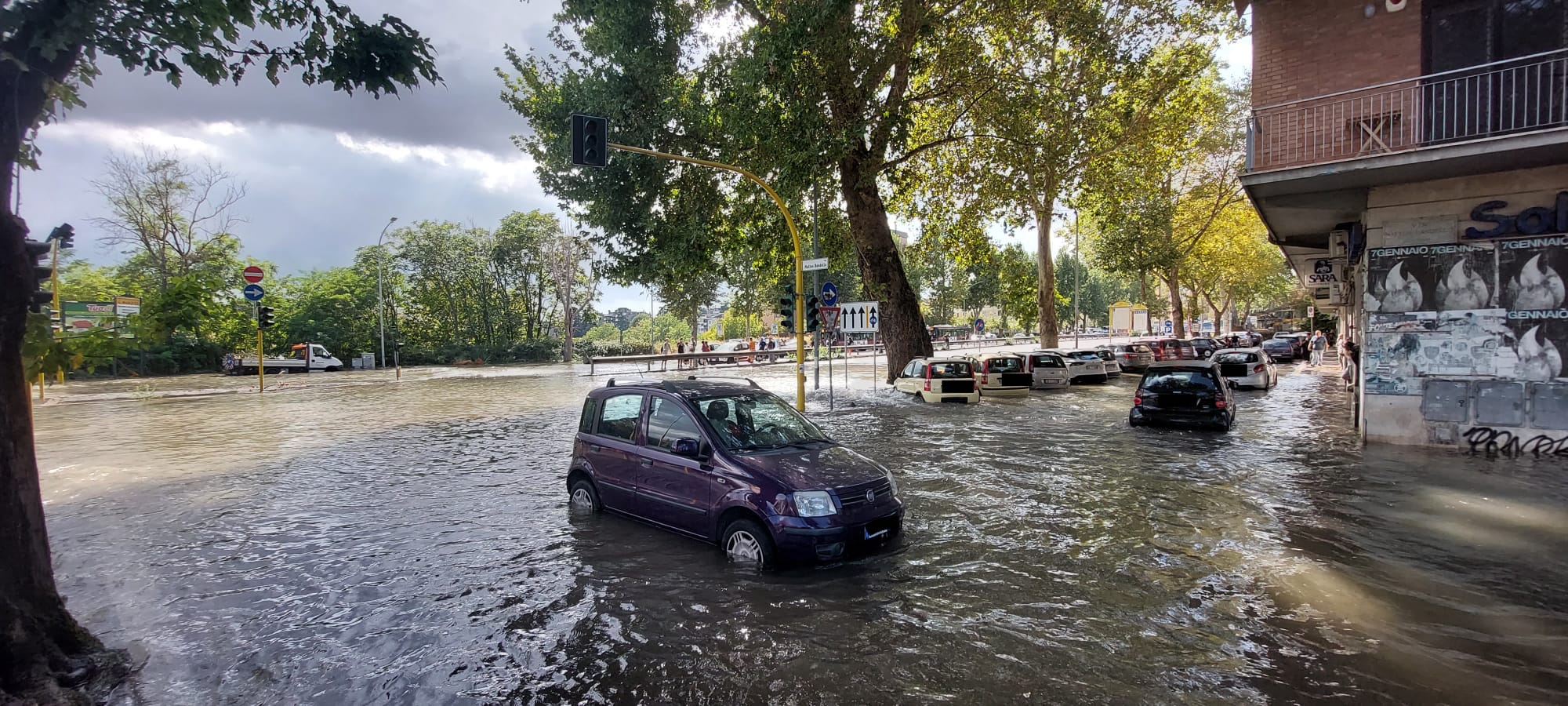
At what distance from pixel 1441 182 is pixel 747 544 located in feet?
41.5

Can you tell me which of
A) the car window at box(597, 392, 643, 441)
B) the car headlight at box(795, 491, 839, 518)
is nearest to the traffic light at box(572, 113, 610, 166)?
the car window at box(597, 392, 643, 441)

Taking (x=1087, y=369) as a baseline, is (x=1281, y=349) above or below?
above

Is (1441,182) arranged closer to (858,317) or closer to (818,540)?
(858,317)

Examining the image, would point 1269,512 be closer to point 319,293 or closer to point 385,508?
point 385,508

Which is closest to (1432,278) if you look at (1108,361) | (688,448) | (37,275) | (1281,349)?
(688,448)

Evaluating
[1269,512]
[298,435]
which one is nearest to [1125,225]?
[1269,512]

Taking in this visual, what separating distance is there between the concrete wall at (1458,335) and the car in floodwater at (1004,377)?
10158 millimetres

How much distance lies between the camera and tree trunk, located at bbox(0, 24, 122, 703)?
3.49 m

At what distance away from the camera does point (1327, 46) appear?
1210 centimetres

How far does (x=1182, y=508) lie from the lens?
776 cm

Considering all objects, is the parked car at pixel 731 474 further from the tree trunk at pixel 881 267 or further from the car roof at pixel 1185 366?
the tree trunk at pixel 881 267

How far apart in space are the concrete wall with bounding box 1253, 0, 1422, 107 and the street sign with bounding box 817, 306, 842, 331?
377 inches

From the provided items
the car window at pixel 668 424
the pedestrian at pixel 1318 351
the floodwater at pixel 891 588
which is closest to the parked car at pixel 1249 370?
the floodwater at pixel 891 588

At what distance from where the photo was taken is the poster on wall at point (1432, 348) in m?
10.8
